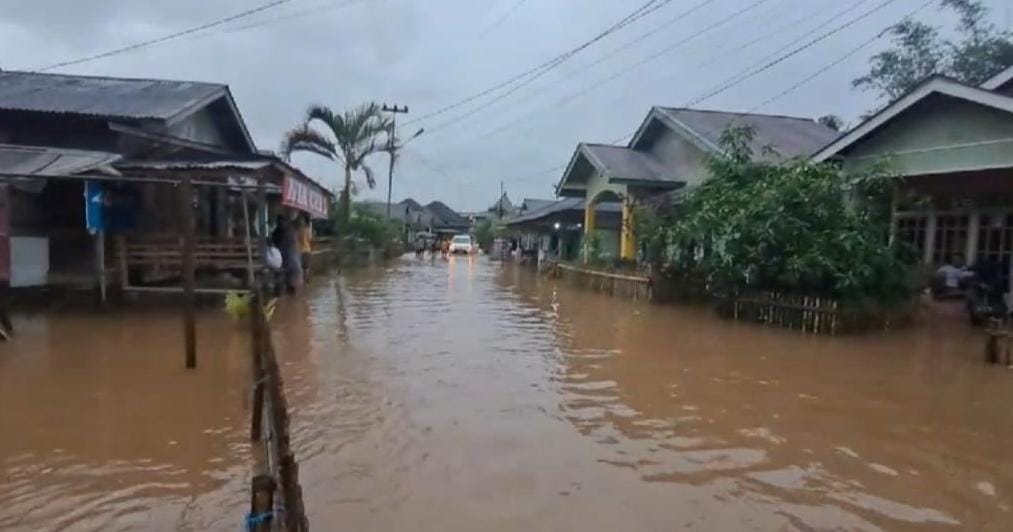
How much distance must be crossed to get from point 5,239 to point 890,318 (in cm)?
1439

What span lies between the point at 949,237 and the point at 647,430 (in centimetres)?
1149

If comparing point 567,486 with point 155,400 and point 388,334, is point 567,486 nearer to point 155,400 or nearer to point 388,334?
point 155,400

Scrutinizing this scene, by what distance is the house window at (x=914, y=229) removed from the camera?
15273 mm

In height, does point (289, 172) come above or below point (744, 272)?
above

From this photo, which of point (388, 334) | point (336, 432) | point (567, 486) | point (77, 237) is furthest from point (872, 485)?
point (77, 237)

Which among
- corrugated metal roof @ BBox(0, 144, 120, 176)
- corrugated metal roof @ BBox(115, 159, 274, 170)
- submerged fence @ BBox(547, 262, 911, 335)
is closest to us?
corrugated metal roof @ BBox(0, 144, 120, 176)

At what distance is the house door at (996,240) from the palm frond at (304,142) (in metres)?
20.0

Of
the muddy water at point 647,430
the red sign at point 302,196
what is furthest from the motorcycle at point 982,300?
the red sign at point 302,196

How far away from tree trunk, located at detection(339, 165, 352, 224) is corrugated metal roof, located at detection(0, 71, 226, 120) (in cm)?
1090

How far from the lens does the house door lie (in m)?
13.0

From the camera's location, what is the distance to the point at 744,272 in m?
13.1

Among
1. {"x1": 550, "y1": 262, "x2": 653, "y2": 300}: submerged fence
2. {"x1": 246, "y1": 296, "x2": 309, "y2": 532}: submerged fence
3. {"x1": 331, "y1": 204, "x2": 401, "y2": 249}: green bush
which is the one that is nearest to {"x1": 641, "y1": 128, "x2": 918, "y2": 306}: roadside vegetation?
{"x1": 550, "y1": 262, "x2": 653, "y2": 300}: submerged fence

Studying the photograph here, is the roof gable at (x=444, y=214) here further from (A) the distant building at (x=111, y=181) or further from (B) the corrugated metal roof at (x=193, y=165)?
(B) the corrugated metal roof at (x=193, y=165)

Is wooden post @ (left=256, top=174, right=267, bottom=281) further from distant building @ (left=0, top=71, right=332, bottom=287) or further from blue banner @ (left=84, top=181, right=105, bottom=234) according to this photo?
blue banner @ (left=84, top=181, right=105, bottom=234)
